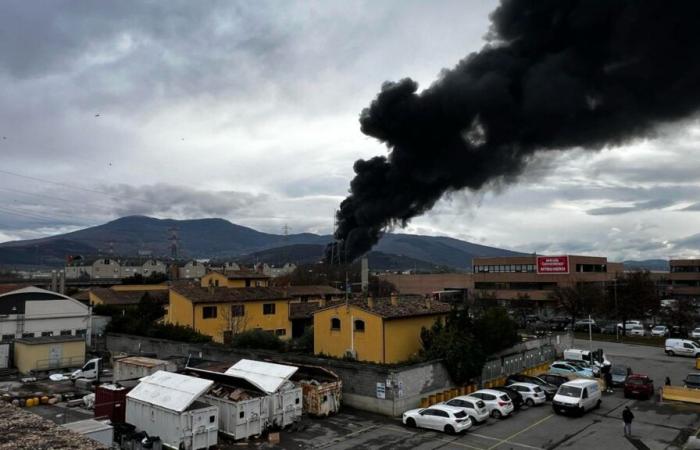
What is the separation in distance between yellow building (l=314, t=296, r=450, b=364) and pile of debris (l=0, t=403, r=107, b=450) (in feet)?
64.8

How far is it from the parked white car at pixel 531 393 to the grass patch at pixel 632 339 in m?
32.0

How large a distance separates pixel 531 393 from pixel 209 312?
2597cm

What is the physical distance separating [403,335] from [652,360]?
2520cm

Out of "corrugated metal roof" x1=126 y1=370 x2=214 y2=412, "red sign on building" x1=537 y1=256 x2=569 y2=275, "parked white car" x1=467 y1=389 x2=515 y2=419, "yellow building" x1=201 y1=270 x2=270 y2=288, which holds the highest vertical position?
"red sign on building" x1=537 y1=256 x2=569 y2=275

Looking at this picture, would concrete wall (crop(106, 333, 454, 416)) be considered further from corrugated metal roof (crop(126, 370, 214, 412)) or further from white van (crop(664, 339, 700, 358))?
white van (crop(664, 339, 700, 358))

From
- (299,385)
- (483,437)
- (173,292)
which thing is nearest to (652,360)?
(483,437)

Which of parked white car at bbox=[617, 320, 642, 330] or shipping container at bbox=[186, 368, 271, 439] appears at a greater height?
shipping container at bbox=[186, 368, 271, 439]

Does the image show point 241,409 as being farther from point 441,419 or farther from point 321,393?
point 441,419

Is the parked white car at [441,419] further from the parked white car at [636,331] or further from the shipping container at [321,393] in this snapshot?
the parked white car at [636,331]

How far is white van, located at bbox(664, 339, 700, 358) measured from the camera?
145 feet

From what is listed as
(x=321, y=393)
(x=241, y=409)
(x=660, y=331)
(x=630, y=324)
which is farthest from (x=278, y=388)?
(x=630, y=324)

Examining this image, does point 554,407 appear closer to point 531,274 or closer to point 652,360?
point 652,360

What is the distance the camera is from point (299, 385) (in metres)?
24.2

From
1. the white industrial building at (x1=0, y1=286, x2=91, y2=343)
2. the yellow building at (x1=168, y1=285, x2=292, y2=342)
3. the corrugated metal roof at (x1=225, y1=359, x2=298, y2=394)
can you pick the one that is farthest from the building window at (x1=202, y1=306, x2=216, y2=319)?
the corrugated metal roof at (x1=225, y1=359, x2=298, y2=394)
